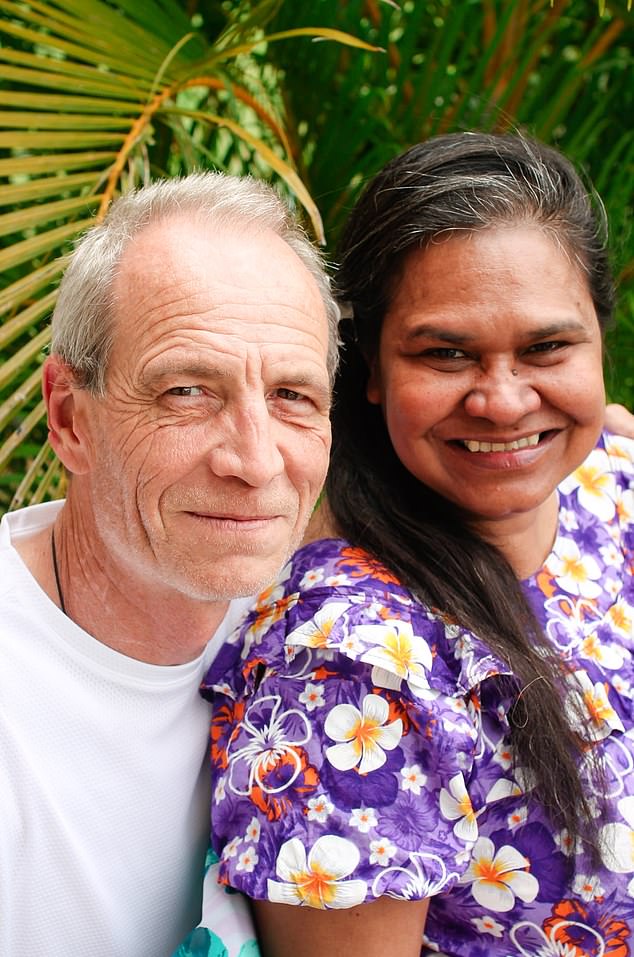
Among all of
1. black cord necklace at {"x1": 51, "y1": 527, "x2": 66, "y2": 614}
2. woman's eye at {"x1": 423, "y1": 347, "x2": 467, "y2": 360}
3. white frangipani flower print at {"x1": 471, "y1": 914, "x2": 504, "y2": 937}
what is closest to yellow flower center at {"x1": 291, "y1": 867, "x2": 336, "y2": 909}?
white frangipani flower print at {"x1": 471, "y1": 914, "x2": 504, "y2": 937}

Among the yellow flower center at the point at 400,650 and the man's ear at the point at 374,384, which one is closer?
the yellow flower center at the point at 400,650

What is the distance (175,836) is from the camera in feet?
5.47

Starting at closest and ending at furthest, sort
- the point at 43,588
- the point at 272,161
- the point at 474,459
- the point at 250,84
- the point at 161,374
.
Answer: the point at 161,374
the point at 43,588
the point at 474,459
the point at 272,161
the point at 250,84

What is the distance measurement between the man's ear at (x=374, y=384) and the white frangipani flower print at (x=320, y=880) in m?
0.83

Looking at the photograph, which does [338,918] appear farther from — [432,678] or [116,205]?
[116,205]

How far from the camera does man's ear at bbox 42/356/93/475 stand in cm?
160

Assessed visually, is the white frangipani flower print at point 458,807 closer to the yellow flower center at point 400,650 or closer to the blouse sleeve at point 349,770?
the blouse sleeve at point 349,770

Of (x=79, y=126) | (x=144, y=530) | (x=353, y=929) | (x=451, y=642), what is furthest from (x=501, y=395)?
(x=79, y=126)

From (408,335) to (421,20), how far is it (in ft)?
4.90

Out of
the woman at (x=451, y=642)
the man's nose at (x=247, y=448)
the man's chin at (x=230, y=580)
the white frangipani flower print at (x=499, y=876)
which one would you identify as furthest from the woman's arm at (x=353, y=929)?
the man's nose at (x=247, y=448)

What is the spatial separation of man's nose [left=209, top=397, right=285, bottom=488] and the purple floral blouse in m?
0.27

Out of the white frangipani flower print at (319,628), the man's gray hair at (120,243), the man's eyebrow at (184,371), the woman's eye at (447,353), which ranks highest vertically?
the man's gray hair at (120,243)

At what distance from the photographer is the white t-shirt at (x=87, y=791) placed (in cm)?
149

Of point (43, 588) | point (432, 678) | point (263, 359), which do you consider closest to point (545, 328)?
point (263, 359)
